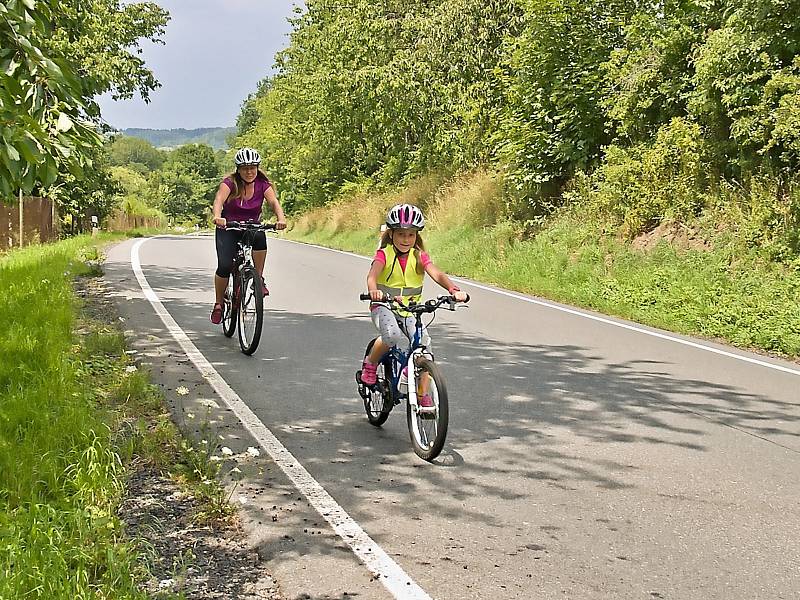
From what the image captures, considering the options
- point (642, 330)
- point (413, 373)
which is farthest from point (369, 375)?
point (642, 330)

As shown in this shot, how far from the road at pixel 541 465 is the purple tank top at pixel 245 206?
1.33 meters

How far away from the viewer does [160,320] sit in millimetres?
11000

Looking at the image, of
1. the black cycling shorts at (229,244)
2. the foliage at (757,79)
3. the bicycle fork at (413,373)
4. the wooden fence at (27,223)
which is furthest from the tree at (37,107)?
the wooden fence at (27,223)

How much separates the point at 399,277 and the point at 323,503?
1974mm

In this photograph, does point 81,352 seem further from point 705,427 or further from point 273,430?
point 705,427

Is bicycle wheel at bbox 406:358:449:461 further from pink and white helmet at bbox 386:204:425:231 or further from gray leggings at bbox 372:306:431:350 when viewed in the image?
pink and white helmet at bbox 386:204:425:231

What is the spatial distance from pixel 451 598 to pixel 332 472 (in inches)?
70.1

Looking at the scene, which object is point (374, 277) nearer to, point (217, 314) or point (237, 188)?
point (237, 188)

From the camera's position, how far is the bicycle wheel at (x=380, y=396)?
20.8 ft

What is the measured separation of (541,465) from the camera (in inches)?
224

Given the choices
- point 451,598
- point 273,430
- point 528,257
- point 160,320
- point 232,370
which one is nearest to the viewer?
point 451,598

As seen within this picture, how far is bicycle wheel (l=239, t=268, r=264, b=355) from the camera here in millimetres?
9039

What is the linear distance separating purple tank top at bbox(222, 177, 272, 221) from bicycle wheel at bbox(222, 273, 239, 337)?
61 cm

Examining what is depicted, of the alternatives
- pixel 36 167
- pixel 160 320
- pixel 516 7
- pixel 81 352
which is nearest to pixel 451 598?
pixel 36 167
